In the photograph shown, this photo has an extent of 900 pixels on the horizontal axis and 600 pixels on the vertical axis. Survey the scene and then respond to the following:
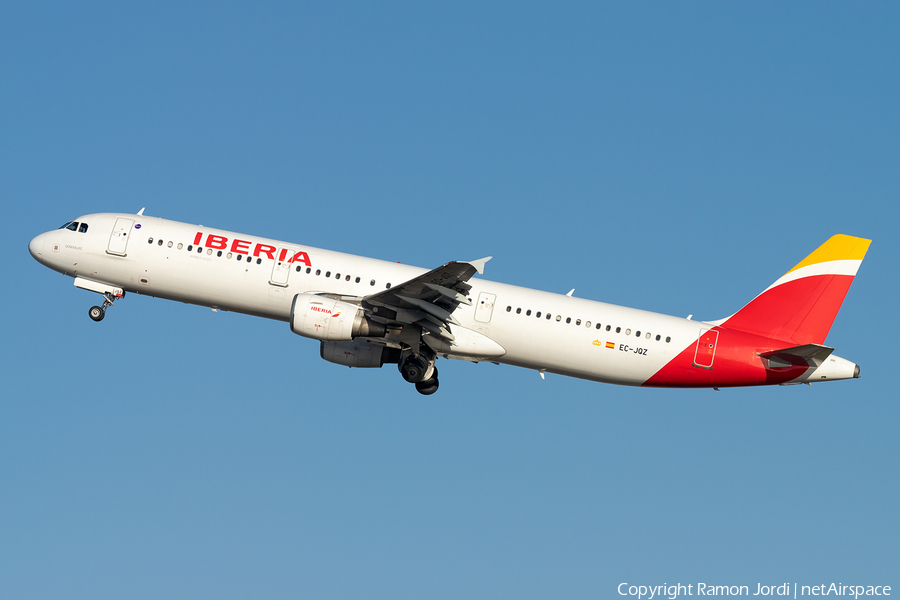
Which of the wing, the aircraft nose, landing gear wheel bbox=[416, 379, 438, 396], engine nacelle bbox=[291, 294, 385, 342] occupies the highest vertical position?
the aircraft nose

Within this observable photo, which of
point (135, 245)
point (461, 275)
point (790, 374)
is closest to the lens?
point (461, 275)

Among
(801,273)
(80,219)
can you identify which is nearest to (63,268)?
(80,219)

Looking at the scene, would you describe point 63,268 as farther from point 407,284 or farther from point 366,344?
point 407,284

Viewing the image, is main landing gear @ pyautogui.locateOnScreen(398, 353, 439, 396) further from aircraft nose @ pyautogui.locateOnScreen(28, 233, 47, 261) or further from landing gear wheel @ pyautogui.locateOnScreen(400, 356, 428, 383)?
aircraft nose @ pyautogui.locateOnScreen(28, 233, 47, 261)

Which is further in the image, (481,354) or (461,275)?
(481,354)

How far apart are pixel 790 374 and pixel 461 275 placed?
13.1m

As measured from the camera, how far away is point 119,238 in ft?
127

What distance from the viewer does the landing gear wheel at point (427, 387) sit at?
39.0m

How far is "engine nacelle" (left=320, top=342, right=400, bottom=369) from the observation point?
129 feet

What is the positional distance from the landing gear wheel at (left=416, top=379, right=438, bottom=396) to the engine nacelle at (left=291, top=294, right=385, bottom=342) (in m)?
4.80

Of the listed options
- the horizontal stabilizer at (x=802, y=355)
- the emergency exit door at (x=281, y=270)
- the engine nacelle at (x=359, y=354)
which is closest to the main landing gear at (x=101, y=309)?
the emergency exit door at (x=281, y=270)

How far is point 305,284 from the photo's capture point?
1462 inches

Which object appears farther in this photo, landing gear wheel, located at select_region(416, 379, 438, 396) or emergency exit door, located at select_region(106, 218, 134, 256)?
landing gear wheel, located at select_region(416, 379, 438, 396)

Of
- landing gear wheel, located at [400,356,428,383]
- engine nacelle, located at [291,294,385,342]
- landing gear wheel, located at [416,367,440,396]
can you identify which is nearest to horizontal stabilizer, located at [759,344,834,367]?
landing gear wheel, located at [416,367,440,396]
